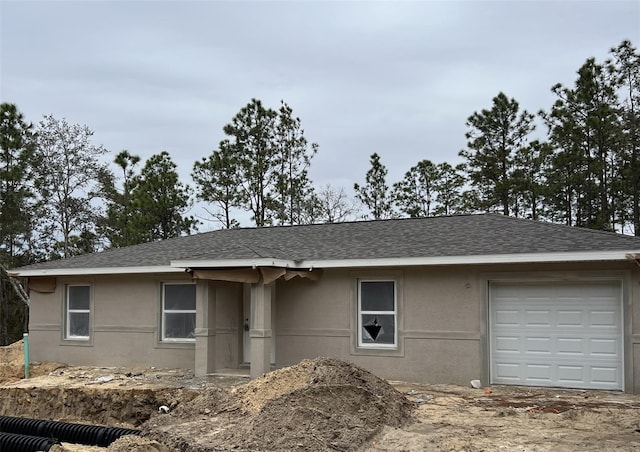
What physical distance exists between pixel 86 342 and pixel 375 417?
9.64 m

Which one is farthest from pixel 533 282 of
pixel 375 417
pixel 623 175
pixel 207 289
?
pixel 623 175

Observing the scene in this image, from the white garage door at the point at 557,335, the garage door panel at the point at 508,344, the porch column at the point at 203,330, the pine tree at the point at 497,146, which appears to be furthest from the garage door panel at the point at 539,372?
the pine tree at the point at 497,146

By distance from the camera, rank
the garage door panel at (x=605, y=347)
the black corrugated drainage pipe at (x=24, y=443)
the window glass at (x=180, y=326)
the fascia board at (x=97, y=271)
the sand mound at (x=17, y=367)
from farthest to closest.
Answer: the sand mound at (x=17, y=367)
the window glass at (x=180, y=326)
the fascia board at (x=97, y=271)
the garage door panel at (x=605, y=347)
the black corrugated drainage pipe at (x=24, y=443)

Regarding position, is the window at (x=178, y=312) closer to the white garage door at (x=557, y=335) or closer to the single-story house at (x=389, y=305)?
the single-story house at (x=389, y=305)

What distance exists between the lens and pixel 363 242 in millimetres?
14984

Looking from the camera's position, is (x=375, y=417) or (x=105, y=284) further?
(x=105, y=284)

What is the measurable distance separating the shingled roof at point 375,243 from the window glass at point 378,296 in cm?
74

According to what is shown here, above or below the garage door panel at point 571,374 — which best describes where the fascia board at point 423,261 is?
above

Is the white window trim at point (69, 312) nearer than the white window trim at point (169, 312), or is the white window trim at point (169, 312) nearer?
the white window trim at point (169, 312)

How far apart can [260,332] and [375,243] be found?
3294 millimetres

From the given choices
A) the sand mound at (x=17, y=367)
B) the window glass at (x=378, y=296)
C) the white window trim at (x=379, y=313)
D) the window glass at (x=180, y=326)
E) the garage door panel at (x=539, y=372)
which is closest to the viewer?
the garage door panel at (x=539, y=372)

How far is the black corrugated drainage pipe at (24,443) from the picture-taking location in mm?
11195

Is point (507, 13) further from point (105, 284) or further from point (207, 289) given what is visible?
point (105, 284)

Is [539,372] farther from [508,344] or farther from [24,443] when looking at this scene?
[24,443]
